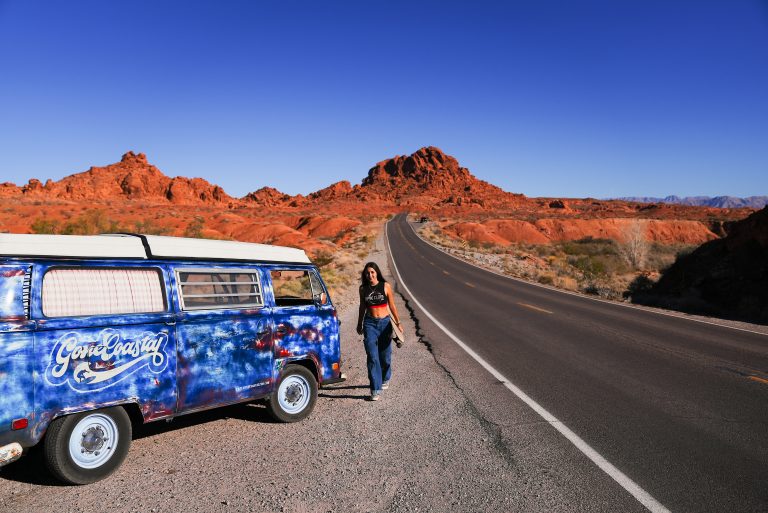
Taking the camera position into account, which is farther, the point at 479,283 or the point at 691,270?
the point at 479,283

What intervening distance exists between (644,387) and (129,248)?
744cm

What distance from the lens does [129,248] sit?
4512mm

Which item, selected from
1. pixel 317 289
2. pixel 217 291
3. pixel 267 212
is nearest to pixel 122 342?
pixel 217 291

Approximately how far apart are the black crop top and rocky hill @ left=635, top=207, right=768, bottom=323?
15.3 meters

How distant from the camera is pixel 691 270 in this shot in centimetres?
2194

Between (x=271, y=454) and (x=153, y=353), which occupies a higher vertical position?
(x=153, y=353)

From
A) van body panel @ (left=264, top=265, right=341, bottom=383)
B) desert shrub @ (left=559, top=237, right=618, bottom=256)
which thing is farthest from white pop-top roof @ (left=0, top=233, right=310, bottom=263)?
desert shrub @ (left=559, top=237, right=618, bottom=256)

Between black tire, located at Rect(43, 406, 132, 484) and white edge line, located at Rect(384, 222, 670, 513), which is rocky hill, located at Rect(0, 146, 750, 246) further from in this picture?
black tire, located at Rect(43, 406, 132, 484)

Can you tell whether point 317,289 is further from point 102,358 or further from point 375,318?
point 102,358

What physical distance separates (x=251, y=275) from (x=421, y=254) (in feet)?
125

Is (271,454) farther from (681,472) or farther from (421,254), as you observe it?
(421,254)

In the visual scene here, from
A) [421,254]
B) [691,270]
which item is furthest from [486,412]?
[421,254]

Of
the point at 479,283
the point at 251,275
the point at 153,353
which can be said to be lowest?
the point at 479,283

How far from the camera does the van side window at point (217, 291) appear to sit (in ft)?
15.9
